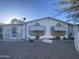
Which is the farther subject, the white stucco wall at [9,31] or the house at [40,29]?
the house at [40,29]

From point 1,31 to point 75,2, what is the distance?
93.1 feet

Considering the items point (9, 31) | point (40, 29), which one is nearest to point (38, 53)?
point (40, 29)

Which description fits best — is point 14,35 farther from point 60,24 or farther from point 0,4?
point 0,4

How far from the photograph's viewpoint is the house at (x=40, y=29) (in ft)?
114

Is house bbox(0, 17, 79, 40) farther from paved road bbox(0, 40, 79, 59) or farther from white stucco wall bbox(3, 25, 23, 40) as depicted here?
paved road bbox(0, 40, 79, 59)

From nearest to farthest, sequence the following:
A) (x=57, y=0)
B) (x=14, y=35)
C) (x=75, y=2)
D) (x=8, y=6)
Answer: (x=75, y=2), (x=57, y=0), (x=8, y=6), (x=14, y=35)

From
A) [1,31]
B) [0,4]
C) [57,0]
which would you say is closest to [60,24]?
[1,31]

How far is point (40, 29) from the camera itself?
35.0 metres

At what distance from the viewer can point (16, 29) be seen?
34938 mm

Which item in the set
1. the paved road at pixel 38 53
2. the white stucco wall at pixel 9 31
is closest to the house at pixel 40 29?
the white stucco wall at pixel 9 31

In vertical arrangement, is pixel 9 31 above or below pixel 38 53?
above

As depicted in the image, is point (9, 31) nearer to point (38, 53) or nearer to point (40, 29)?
point (40, 29)

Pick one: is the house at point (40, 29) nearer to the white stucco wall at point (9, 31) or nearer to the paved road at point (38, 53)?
the white stucco wall at point (9, 31)

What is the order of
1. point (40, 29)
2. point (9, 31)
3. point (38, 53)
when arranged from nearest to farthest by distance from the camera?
point (38, 53), point (9, 31), point (40, 29)
